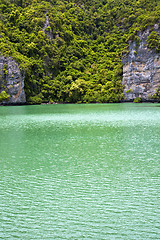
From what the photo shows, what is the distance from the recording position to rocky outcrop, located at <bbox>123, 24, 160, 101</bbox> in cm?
6406

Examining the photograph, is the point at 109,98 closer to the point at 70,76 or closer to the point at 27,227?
the point at 70,76

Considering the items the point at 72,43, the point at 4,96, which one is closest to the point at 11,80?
the point at 4,96

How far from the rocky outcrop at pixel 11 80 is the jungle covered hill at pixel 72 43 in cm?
107

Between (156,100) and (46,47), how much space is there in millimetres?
40695

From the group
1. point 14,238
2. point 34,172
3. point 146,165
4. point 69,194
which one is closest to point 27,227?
point 14,238

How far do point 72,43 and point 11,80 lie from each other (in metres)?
36.2

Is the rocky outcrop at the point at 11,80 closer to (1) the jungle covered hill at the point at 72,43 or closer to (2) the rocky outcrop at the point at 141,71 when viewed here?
(1) the jungle covered hill at the point at 72,43

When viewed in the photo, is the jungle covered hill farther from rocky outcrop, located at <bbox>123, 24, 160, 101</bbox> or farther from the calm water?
the calm water

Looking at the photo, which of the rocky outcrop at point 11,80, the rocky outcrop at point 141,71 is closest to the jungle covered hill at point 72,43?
the rocky outcrop at point 11,80

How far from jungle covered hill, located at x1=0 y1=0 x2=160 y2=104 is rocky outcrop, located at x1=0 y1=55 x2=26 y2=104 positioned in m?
1.07

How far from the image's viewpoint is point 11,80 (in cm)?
6316

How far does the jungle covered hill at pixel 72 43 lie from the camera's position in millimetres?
71438

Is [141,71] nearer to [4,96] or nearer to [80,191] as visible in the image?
[4,96]

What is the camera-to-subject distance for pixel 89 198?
7.00 m
